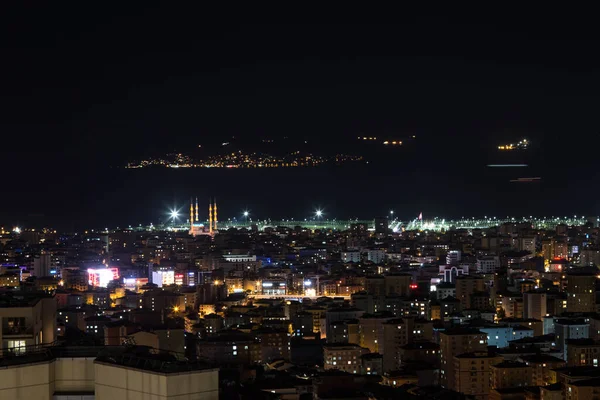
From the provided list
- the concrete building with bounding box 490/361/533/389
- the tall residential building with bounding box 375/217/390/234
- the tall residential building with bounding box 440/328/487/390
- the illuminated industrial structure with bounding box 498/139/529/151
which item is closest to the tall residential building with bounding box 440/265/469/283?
the tall residential building with bounding box 440/328/487/390

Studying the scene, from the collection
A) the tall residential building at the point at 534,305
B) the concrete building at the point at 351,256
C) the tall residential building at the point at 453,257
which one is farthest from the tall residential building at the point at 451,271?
the tall residential building at the point at 534,305

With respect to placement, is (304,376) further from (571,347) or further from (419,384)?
(571,347)

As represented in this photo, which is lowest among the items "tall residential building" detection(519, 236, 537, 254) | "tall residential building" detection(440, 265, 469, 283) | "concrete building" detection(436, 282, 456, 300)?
"concrete building" detection(436, 282, 456, 300)

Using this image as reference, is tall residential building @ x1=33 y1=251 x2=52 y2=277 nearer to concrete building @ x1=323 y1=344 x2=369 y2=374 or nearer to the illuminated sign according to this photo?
the illuminated sign

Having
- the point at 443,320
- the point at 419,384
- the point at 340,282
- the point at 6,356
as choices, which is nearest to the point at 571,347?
the point at 419,384

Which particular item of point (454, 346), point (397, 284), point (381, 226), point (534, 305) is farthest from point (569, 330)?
point (381, 226)

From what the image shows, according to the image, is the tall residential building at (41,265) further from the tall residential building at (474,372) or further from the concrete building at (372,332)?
the tall residential building at (474,372)
